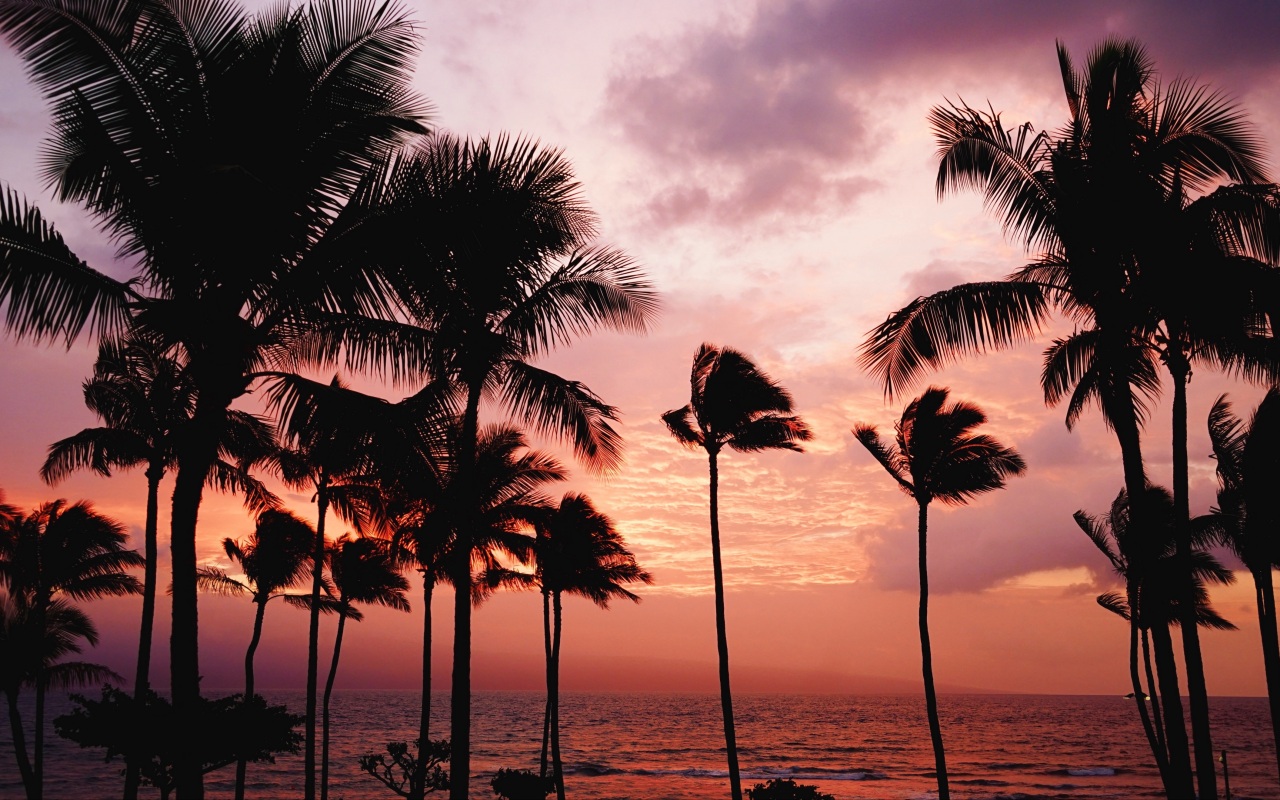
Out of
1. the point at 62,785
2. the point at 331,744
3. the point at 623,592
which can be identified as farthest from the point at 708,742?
the point at 623,592

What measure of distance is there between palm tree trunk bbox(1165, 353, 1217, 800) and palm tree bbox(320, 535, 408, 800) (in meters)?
29.2

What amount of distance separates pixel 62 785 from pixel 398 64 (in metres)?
60.0

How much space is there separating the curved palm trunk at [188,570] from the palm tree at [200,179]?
0.02 meters

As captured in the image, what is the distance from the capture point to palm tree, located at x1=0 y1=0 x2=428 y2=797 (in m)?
8.69

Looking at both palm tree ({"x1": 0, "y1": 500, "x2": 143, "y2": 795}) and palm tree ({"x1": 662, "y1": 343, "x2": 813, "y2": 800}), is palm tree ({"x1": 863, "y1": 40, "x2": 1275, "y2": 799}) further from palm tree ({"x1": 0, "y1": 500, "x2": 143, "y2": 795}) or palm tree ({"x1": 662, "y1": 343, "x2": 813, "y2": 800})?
palm tree ({"x1": 0, "y1": 500, "x2": 143, "y2": 795})

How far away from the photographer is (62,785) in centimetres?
5247

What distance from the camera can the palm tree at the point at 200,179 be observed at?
869 cm

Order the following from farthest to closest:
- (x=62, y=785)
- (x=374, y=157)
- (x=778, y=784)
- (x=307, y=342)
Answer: (x=62, y=785)
(x=778, y=784)
(x=307, y=342)
(x=374, y=157)

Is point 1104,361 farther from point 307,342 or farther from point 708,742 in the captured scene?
point 708,742

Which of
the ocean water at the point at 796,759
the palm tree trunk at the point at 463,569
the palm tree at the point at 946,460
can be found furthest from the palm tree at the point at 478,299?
the ocean water at the point at 796,759

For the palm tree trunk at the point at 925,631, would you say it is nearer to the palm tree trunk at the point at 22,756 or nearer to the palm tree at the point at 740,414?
the palm tree at the point at 740,414

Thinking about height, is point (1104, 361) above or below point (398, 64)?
below

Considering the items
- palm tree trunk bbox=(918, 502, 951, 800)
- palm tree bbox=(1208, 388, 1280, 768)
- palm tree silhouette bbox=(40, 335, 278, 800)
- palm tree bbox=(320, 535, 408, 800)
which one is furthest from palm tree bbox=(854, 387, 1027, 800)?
palm tree bbox=(320, 535, 408, 800)

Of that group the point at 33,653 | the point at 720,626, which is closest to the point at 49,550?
the point at 33,653
